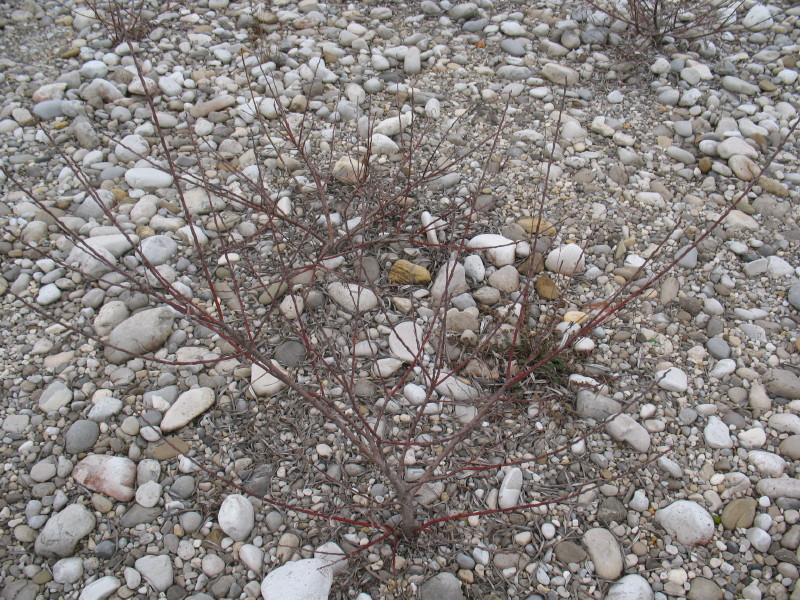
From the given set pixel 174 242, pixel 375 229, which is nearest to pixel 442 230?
pixel 375 229

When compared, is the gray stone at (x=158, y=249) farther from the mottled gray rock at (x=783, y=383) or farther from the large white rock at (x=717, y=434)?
the mottled gray rock at (x=783, y=383)

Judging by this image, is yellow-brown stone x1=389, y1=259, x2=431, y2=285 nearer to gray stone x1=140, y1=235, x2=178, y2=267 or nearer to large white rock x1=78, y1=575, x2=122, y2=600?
gray stone x1=140, y1=235, x2=178, y2=267

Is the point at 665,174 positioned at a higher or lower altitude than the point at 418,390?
higher

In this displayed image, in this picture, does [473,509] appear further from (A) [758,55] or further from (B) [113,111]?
(A) [758,55]

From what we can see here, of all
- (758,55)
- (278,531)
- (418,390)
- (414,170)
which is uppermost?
(758,55)

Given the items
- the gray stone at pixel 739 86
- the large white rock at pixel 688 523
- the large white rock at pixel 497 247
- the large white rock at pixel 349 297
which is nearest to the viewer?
the large white rock at pixel 688 523

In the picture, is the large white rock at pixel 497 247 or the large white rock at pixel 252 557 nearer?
the large white rock at pixel 252 557

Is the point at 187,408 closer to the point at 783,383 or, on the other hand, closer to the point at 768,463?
the point at 768,463

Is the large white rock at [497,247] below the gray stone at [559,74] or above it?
below

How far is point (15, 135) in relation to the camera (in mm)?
2889

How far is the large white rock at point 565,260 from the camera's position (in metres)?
2.31

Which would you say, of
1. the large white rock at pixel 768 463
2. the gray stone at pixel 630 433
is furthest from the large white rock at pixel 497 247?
the large white rock at pixel 768 463

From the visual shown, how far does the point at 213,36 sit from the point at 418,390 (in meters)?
2.59

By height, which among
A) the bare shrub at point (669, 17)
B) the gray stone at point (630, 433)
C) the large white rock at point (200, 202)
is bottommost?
the large white rock at point (200, 202)
